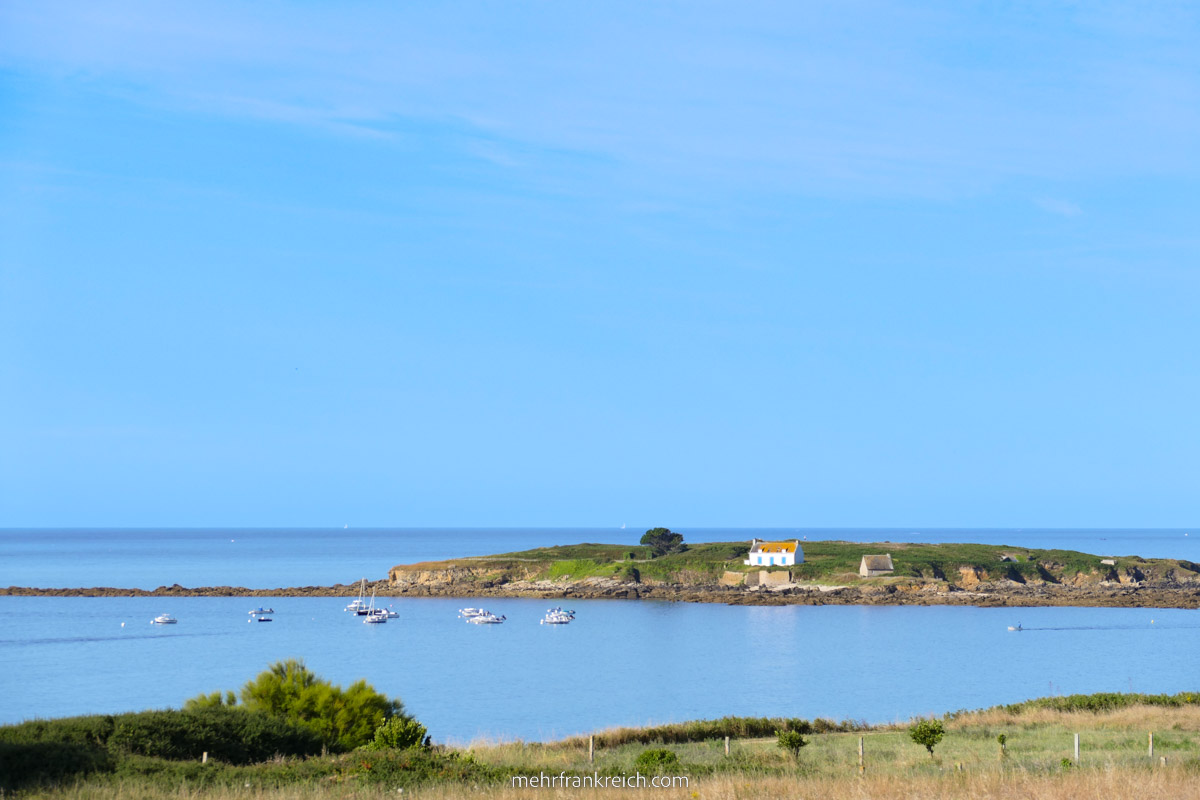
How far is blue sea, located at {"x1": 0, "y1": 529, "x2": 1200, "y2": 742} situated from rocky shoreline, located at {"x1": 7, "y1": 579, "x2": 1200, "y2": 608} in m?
3.07

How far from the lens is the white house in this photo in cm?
13088

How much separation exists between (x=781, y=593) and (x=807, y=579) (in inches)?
305

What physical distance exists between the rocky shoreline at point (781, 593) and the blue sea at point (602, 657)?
3.07m

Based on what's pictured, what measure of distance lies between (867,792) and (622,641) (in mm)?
78117

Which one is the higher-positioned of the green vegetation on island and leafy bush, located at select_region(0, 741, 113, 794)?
leafy bush, located at select_region(0, 741, 113, 794)

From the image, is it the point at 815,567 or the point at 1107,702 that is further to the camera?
the point at 815,567

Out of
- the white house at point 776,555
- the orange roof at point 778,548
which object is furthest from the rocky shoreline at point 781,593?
the orange roof at point 778,548

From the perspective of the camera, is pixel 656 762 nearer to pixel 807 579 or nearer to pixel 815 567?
pixel 807 579

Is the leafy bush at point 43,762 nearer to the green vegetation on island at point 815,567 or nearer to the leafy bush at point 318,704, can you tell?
the leafy bush at point 318,704

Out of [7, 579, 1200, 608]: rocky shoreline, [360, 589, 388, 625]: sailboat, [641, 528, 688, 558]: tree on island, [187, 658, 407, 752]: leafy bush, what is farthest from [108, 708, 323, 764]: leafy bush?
[641, 528, 688, 558]: tree on island

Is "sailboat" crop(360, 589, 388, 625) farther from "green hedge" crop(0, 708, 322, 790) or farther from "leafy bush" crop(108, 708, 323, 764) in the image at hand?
"green hedge" crop(0, 708, 322, 790)

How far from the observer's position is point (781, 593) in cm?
12200

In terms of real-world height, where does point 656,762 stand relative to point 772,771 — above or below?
below

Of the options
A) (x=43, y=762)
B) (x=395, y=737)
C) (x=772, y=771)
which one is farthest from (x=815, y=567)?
(x=43, y=762)
